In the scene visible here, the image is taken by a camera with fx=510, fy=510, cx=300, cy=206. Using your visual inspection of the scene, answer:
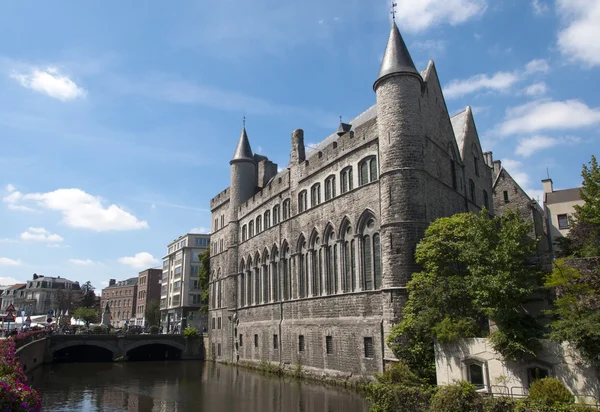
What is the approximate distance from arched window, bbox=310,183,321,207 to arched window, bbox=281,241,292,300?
4.54 metres

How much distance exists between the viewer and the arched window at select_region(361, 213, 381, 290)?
2462 centimetres

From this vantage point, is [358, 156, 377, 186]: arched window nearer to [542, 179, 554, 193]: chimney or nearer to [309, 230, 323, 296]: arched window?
[309, 230, 323, 296]: arched window

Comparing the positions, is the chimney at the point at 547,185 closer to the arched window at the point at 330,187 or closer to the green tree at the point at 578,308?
the arched window at the point at 330,187

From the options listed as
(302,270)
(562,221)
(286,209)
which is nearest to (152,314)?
(286,209)

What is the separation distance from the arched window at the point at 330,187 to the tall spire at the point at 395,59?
19.5 feet

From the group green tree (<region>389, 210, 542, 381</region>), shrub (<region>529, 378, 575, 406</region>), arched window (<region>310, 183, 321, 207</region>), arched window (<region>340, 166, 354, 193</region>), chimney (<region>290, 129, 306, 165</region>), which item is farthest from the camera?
chimney (<region>290, 129, 306, 165</region>)

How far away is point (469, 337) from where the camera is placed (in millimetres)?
17781

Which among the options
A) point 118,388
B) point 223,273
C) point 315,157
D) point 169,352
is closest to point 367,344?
point 315,157

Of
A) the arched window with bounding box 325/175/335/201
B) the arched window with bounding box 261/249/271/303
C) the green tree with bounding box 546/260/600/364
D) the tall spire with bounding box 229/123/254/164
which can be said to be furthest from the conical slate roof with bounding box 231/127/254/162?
the green tree with bounding box 546/260/600/364

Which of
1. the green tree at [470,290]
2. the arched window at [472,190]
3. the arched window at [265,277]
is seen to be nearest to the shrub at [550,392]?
the green tree at [470,290]

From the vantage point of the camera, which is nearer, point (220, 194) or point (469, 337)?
point (469, 337)

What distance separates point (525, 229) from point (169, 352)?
1735 inches

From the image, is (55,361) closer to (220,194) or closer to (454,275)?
(220,194)

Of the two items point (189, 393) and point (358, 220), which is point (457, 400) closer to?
point (358, 220)
